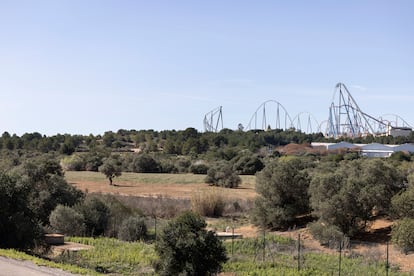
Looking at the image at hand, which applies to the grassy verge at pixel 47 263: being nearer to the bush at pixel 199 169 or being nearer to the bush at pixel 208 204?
the bush at pixel 208 204

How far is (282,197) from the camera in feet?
Answer: 121

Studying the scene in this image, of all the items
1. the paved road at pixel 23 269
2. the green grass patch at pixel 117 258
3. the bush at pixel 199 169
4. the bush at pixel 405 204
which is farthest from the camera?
the bush at pixel 199 169

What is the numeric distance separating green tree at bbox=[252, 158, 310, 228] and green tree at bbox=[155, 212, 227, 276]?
60.4ft

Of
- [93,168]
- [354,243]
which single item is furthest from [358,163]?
[93,168]

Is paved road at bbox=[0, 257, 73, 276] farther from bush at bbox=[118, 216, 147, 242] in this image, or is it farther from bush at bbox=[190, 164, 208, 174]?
bush at bbox=[190, 164, 208, 174]

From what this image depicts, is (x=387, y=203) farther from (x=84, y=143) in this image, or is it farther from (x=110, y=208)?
(x=84, y=143)

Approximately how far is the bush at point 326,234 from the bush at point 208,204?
13.5 metres

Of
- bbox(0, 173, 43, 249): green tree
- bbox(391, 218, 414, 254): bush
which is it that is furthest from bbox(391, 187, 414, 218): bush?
bbox(0, 173, 43, 249): green tree

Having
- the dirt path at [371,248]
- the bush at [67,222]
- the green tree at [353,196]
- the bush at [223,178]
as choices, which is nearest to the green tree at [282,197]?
the dirt path at [371,248]

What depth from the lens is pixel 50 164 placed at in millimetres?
36469

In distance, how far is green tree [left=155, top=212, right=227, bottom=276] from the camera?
57.3 ft

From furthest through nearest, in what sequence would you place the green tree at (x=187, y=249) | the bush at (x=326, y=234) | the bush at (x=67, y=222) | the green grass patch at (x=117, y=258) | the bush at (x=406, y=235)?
the bush at (x=67, y=222)
the bush at (x=326, y=234)
the bush at (x=406, y=235)
the green grass patch at (x=117, y=258)
the green tree at (x=187, y=249)

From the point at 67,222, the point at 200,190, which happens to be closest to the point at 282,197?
the point at 67,222

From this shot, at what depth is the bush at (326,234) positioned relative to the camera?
93.7 ft
